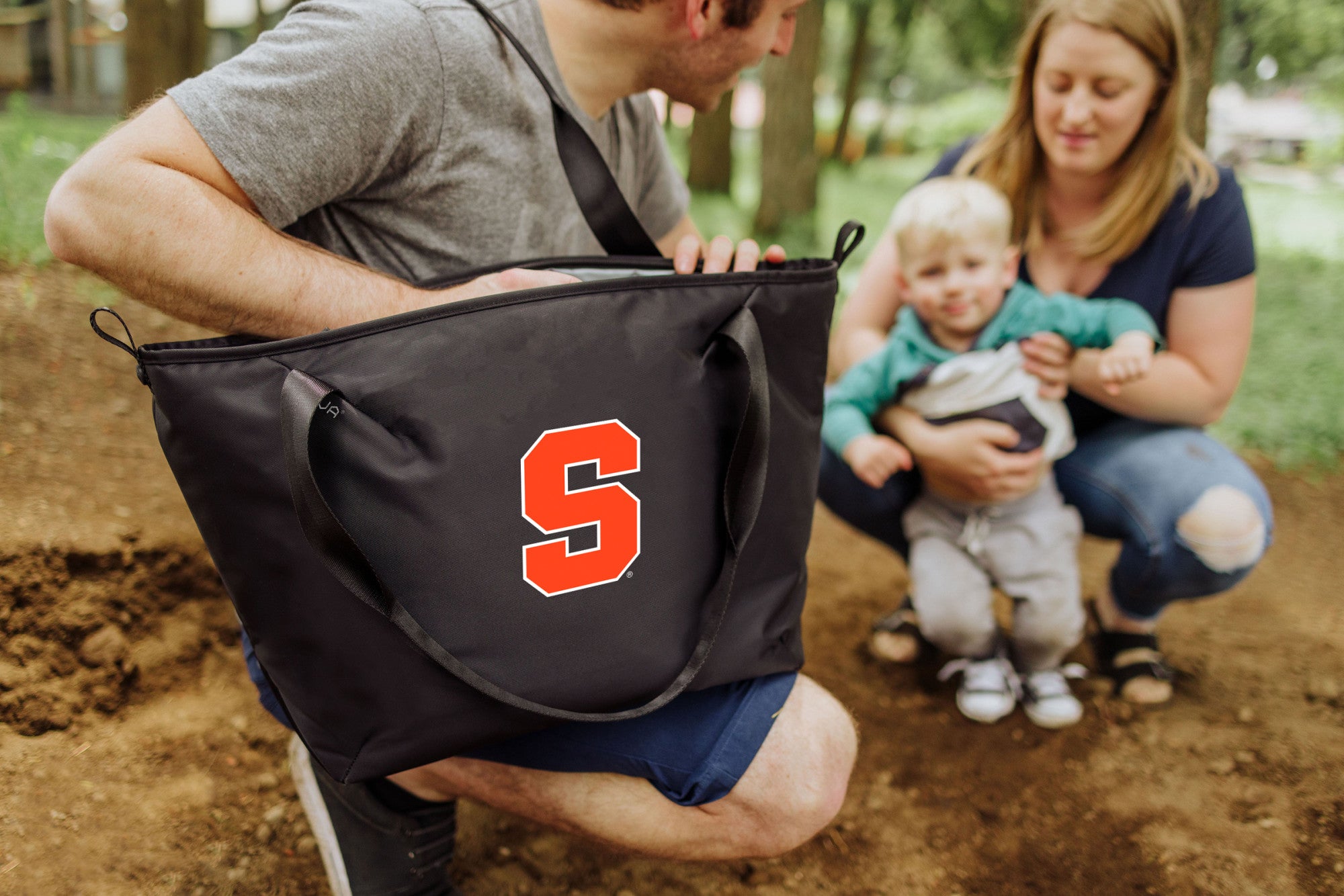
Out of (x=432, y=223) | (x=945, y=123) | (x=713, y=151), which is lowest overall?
(x=945, y=123)

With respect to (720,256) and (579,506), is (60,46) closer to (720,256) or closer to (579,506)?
(720,256)

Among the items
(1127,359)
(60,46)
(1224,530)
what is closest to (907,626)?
(1224,530)

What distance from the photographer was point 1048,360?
2.15m

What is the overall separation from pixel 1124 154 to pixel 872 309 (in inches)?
28.3

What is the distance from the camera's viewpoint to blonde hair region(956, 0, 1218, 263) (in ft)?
6.99

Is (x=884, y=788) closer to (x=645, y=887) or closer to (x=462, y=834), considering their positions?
(x=645, y=887)

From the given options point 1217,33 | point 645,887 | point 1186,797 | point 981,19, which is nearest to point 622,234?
point 645,887

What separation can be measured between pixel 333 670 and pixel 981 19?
43.6ft

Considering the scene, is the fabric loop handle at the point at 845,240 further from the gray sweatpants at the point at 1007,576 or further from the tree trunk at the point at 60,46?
the tree trunk at the point at 60,46

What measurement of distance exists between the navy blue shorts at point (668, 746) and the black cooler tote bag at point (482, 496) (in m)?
0.10

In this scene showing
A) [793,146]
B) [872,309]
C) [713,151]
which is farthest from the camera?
[713,151]

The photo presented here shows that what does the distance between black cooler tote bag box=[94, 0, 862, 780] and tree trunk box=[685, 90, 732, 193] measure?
877cm

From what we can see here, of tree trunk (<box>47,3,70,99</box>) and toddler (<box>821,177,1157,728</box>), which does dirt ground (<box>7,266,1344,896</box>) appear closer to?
Answer: toddler (<box>821,177,1157,728</box>)

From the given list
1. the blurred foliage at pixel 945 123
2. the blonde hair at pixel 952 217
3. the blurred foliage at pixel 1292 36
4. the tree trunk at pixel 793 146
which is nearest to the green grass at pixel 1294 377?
the blonde hair at pixel 952 217
